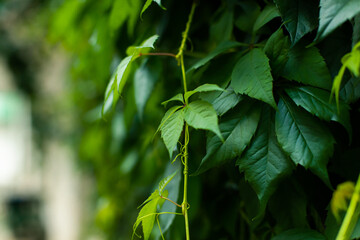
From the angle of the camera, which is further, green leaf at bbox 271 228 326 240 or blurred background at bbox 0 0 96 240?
blurred background at bbox 0 0 96 240

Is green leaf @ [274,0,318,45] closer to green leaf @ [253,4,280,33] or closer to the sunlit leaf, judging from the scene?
green leaf @ [253,4,280,33]

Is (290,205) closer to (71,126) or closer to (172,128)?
(172,128)

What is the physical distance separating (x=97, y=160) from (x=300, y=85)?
83 centimetres

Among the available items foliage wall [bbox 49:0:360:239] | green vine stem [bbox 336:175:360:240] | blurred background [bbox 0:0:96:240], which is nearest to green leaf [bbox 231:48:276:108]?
foliage wall [bbox 49:0:360:239]

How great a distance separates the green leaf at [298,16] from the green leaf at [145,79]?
23 centimetres

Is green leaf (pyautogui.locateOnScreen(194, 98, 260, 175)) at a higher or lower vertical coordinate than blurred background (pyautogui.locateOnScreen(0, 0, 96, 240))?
higher

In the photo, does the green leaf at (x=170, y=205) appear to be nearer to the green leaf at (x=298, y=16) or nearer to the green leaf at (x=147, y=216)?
the green leaf at (x=147, y=216)

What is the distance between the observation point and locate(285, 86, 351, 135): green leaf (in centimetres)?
31

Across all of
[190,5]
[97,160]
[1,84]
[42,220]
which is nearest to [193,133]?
[190,5]

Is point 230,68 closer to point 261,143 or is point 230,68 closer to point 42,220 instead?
point 261,143

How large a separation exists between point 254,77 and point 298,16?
0.24ft

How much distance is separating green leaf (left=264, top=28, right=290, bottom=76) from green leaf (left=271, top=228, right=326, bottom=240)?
0.16 meters

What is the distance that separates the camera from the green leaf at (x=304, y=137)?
31 cm

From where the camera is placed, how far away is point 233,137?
13.5 inches
